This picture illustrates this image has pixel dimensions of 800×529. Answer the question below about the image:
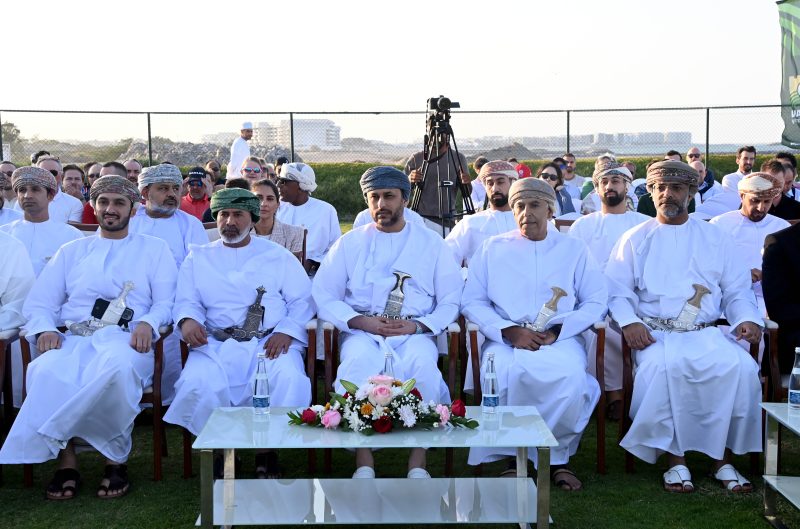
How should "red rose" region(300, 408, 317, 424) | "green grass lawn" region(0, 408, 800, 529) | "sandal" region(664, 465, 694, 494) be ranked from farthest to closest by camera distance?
"sandal" region(664, 465, 694, 494) < "green grass lawn" region(0, 408, 800, 529) < "red rose" region(300, 408, 317, 424)

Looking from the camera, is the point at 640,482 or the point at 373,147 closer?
the point at 640,482

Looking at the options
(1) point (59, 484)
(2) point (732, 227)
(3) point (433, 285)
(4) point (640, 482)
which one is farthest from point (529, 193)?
(1) point (59, 484)

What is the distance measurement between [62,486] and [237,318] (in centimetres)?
145

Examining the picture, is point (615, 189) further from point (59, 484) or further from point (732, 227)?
point (59, 484)

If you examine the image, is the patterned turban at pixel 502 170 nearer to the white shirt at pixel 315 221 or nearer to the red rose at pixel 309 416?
the white shirt at pixel 315 221

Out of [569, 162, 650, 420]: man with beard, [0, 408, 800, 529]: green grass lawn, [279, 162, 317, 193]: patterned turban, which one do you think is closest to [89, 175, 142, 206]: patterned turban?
[0, 408, 800, 529]: green grass lawn

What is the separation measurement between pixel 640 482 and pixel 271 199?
3787mm

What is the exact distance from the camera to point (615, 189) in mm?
8039

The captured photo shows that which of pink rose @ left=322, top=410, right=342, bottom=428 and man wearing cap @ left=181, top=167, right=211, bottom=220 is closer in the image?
pink rose @ left=322, top=410, right=342, bottom=428

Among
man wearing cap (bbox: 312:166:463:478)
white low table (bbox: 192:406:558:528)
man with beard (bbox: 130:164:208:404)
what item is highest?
man with beard (bbox: 130:164:208:404)

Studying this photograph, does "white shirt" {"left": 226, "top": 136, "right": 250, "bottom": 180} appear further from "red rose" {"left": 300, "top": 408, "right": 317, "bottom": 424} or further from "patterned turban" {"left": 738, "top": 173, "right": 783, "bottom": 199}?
"red rose" {"left": 300, "top": 408, "right": 317, "bottom": 424}

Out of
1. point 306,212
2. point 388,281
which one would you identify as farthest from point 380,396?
point 306,212

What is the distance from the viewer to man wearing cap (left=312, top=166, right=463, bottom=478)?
616 centimetres

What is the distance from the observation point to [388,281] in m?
6.38
